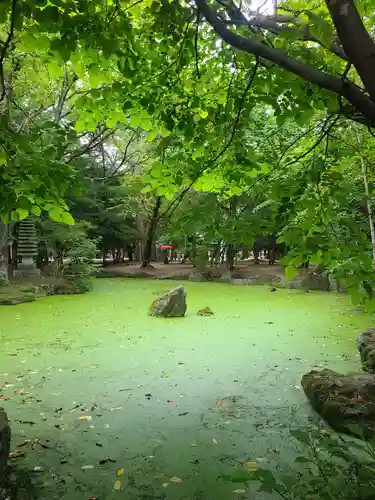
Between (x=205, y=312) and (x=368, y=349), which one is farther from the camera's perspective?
(x=205, y=312)

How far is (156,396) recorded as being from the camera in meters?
3.27

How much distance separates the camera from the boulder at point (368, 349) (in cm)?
368

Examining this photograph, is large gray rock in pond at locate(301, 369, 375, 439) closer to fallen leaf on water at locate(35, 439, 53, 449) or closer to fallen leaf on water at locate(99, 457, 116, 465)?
fallen leaf on water at locate(99, 457, 116, 465)

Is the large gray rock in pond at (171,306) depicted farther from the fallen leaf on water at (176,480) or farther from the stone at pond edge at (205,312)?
the fallen leaf on water at (176,480)

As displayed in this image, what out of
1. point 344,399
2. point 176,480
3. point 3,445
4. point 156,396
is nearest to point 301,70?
point 176,480

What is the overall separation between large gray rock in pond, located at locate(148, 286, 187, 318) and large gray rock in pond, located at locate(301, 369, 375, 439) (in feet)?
12.8

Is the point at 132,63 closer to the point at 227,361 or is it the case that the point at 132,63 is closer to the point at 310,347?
the point at 227,361

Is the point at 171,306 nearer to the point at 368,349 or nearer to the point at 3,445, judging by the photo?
the point at 368,349

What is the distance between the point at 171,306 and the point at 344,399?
4.37m

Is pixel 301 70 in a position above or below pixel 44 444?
above

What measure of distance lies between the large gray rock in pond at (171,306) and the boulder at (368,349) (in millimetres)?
3388

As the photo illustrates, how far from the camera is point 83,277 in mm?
11383

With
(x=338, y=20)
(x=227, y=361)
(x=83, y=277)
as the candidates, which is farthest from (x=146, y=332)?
(x=83, y=277)

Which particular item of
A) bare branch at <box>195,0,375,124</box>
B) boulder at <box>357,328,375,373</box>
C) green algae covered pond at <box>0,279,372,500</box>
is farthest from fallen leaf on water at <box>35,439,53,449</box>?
boulder at <box>357,328,375,373</box>
